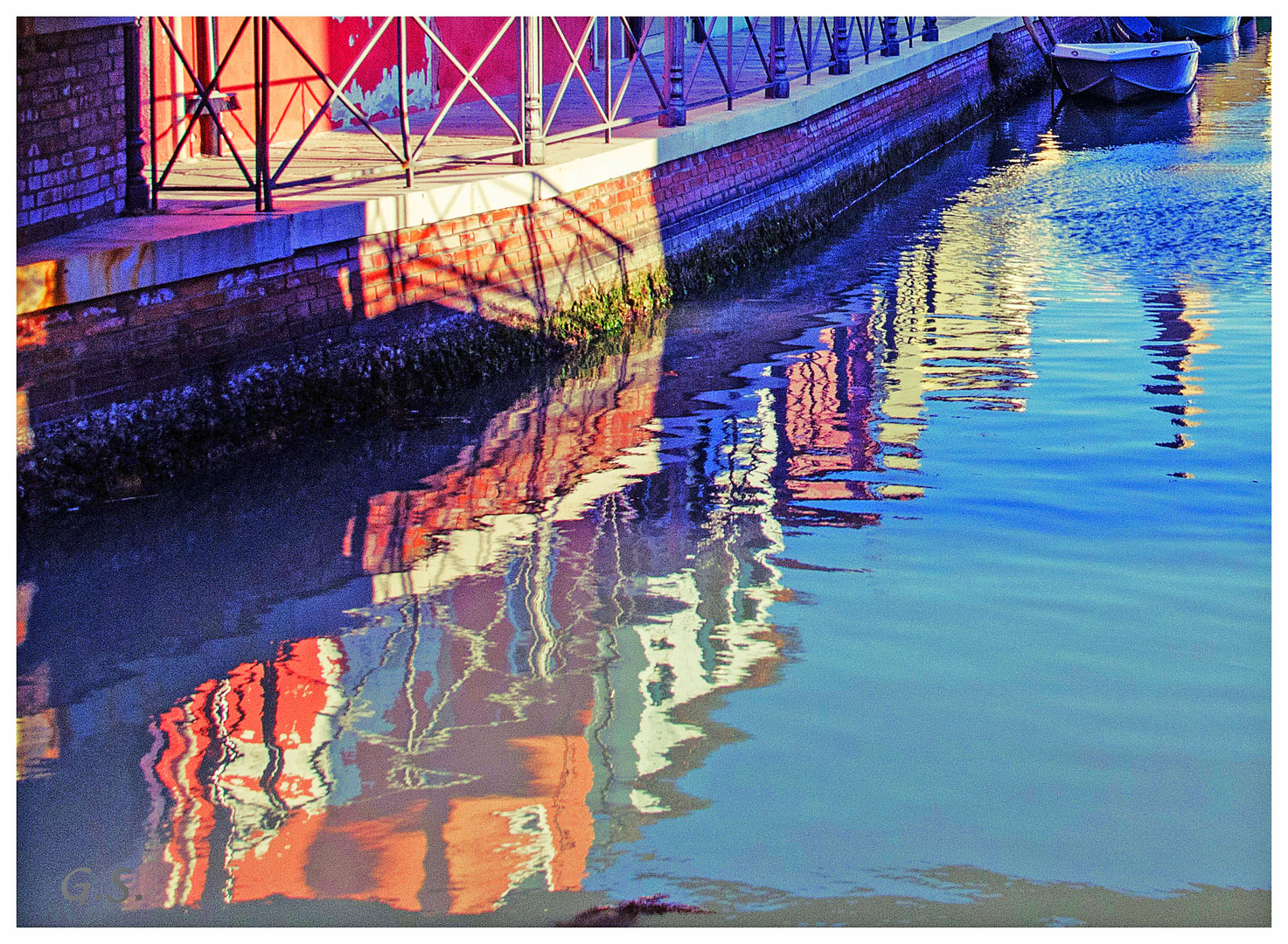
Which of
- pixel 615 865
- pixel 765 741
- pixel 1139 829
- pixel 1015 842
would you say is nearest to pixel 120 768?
pixel 615 865

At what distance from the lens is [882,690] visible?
16.1 ft

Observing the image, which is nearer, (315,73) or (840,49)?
(315,73)

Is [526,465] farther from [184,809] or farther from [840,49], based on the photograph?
[840,49]

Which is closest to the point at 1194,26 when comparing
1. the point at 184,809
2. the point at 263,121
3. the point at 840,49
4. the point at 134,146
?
the point at 840,49

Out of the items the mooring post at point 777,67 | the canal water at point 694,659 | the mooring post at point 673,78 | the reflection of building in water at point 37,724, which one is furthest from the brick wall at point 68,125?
the mooring post at point 777,67

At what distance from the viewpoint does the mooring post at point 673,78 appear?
37.4 feet

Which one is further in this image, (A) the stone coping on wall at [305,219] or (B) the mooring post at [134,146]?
(B) the mooring post at [134,146]

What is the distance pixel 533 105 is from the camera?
962 centimetres

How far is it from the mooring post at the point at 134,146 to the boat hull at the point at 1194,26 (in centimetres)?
3106

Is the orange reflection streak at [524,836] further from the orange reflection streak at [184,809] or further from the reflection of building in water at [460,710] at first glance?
the orange reflection streak at [184,809]

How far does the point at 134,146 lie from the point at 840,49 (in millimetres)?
10186

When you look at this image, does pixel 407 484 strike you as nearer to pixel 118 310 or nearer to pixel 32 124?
pixel 118 310
